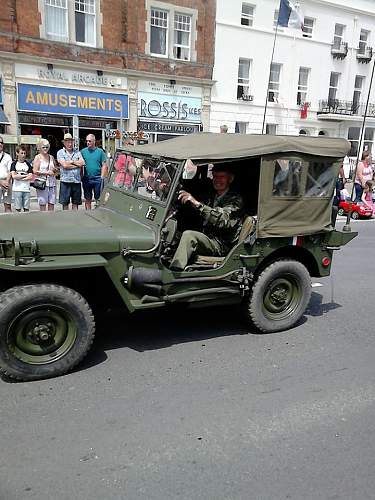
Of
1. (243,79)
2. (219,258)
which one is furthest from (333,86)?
(219,258)

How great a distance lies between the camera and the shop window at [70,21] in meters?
16.7

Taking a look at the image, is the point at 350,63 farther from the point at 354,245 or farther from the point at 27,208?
the point at 27,208

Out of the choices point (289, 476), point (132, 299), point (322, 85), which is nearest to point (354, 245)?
point (132, 299)

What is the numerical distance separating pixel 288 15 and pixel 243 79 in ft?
14.6

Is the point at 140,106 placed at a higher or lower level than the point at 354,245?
higher

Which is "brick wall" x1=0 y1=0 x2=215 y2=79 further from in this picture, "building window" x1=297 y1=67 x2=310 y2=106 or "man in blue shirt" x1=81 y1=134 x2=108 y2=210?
"man in blue shirt" x1=81 y1=134 x2=108 y2=210

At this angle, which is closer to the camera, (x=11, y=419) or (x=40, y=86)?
(x=11, y=419)

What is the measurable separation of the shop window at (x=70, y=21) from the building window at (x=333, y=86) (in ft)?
45.3

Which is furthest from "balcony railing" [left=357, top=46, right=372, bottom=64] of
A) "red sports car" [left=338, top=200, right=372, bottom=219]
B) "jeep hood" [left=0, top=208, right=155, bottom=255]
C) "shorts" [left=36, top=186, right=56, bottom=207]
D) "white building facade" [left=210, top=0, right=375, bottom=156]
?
"jeep hood" [left=0, top=208, right=155, bottom=255]

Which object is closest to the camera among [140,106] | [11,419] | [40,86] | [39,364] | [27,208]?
[11,419]

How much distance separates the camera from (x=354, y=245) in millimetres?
8953

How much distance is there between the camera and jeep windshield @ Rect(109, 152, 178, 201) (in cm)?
403

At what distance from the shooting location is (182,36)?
19812 millimetres

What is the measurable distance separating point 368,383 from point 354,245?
18.7ft
